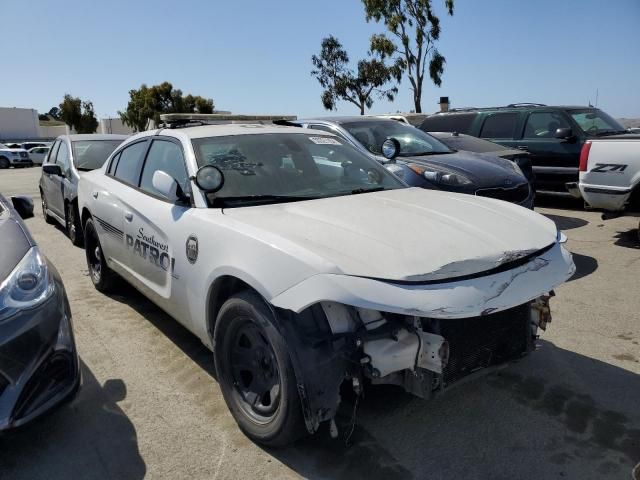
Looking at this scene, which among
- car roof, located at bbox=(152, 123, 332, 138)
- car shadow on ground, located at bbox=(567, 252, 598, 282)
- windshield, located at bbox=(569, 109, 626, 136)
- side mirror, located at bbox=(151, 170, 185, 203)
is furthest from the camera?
windshield, located at bbox=(569, 109, 626, 136)

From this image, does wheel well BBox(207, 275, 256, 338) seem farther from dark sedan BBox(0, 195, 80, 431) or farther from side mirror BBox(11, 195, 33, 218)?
side mirror BBox(11, 195, 33, 218)

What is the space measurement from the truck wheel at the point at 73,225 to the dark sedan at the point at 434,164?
11.1ft

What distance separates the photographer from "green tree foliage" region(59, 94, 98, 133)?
55.8m

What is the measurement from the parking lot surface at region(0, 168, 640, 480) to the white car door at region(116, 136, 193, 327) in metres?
0.54

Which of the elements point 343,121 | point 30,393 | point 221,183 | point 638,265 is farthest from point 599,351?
point 343,121

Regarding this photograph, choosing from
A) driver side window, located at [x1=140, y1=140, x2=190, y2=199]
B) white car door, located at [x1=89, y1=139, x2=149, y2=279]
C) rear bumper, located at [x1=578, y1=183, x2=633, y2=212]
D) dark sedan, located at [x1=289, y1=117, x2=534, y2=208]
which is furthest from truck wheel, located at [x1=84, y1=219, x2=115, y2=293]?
rear bumper, located at [x1=578, y1=183, x2=633, y2=212]

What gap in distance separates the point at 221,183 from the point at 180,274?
0.62 m

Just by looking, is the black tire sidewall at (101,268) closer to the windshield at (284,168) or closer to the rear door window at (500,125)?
the windshield at (284,168)

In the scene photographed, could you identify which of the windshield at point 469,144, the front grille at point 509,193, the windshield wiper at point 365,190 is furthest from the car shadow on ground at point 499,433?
the windshield at point 469,144

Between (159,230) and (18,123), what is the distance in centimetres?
6846

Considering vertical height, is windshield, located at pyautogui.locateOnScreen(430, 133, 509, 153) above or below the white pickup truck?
above

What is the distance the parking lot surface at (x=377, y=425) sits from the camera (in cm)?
264

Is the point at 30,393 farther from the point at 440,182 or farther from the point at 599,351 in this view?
the point at 440,182

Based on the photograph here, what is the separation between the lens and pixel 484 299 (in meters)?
2.36
